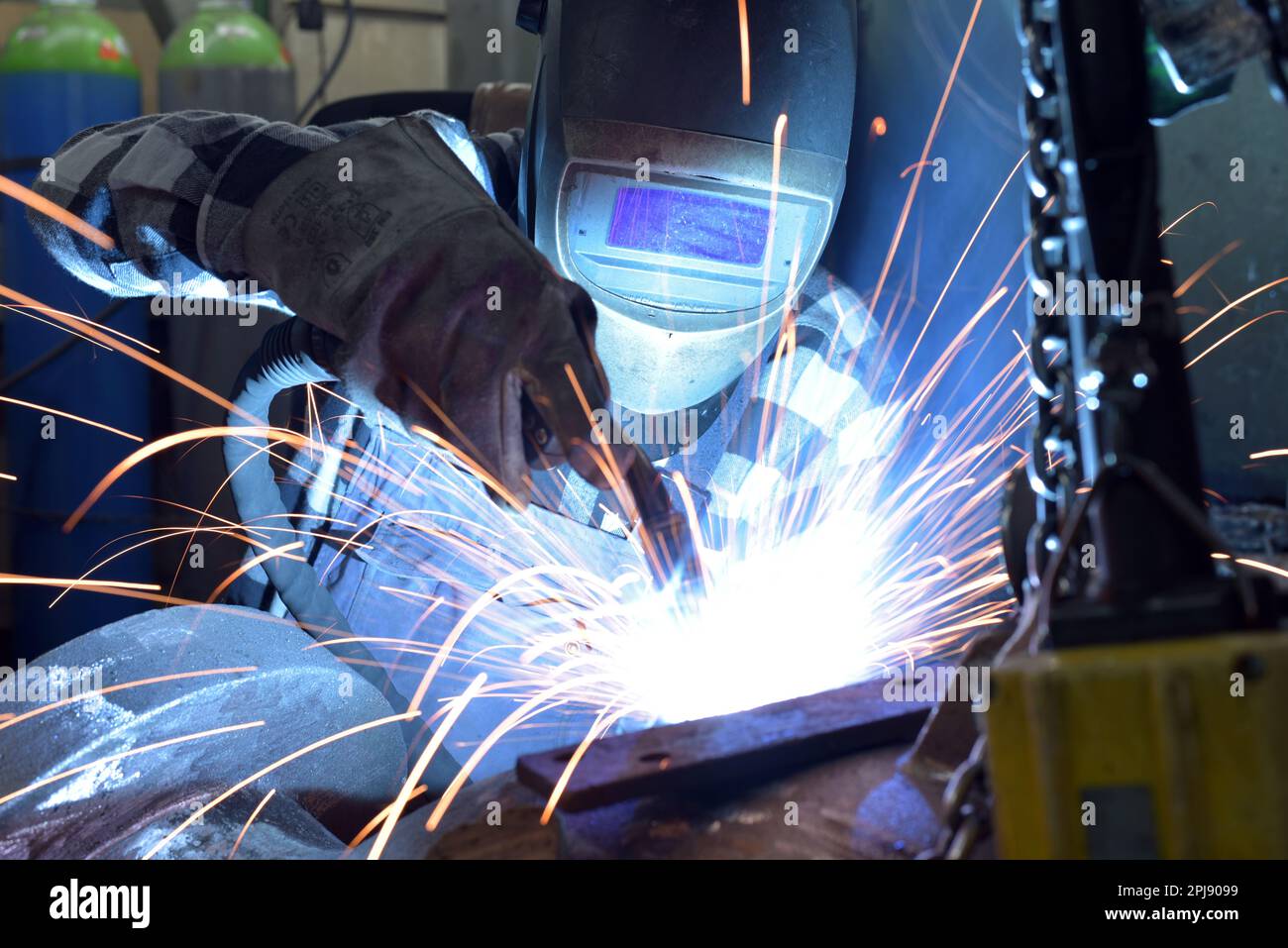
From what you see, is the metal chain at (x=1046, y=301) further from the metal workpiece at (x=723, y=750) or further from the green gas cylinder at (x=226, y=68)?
the green gas cylinder at (x=226, y=68)

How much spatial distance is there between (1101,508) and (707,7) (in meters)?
1.40

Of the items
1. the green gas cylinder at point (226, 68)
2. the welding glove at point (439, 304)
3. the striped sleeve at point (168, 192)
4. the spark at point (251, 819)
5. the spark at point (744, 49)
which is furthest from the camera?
the green gas cylinder at point (226, 68)

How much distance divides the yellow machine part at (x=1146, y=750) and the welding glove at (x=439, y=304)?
0.79 meters

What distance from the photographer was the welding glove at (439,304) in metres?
1.40

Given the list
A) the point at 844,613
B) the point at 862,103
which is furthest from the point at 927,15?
the point at 844,613

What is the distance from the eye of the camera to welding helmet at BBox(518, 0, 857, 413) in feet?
6.15

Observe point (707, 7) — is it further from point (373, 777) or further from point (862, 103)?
point (373, 777)

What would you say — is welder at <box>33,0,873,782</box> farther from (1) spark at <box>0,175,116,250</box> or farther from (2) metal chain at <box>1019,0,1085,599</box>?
(2) metal chain at <box>1019,0,1085,599</box>

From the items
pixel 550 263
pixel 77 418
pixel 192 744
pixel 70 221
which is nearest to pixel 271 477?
pixel 70 221

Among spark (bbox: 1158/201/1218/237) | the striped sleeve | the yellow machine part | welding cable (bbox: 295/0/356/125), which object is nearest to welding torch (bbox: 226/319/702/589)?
the striped sleeve

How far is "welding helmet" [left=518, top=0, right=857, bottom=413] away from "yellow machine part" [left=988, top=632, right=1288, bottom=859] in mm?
1404

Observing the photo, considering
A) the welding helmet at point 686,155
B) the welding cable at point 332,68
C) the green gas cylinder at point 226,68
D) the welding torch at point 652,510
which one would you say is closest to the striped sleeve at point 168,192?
the welding helmet at point 686,155

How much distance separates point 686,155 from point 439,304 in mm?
644

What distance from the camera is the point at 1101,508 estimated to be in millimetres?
734
